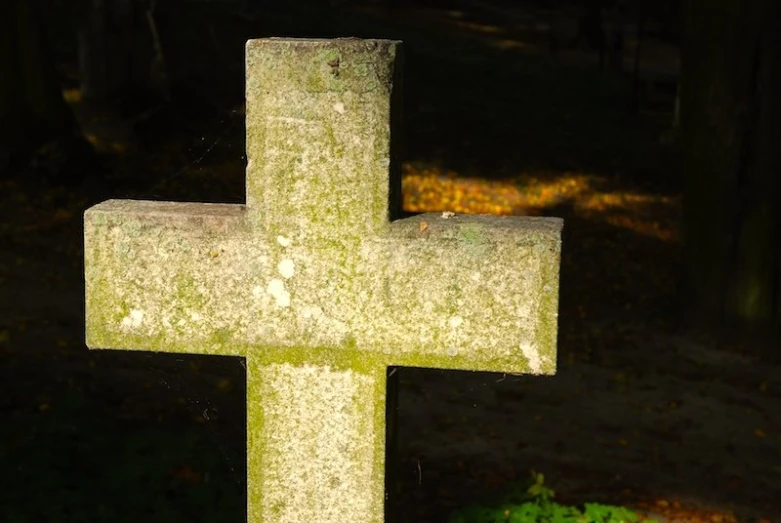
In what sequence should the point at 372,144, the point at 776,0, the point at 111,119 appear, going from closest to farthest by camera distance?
1. the point at 372,144
2. the point at 776,0
3. the point at 111,119

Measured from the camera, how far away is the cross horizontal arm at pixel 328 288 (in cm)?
330

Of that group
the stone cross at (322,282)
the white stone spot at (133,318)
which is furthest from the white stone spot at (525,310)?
the white stone spot at (133,318)

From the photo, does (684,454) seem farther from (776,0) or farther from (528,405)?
(776,0)

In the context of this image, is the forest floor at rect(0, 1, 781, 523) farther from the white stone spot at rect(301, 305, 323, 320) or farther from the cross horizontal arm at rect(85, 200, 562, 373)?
the white stone spot at rect(301, 305, 323, 320)

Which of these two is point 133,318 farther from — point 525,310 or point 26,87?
point 26,87

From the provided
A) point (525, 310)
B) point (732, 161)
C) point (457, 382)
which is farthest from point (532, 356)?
point (732, 161)

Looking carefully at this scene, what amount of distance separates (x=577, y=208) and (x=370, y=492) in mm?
11928

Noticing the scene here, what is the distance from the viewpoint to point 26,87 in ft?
45.3

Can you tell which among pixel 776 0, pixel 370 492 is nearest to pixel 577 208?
pixel 776 0

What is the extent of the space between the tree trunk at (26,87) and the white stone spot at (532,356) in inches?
443

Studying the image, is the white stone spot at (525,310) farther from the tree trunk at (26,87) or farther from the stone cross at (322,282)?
the tree trunk at (26,87)

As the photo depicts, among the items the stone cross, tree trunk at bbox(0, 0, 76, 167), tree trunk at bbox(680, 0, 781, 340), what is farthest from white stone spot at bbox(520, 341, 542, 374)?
tree trunk at bbox(0, 0, 76, 167)

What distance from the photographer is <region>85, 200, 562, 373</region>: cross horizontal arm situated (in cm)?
330

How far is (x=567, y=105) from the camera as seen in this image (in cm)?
2123
